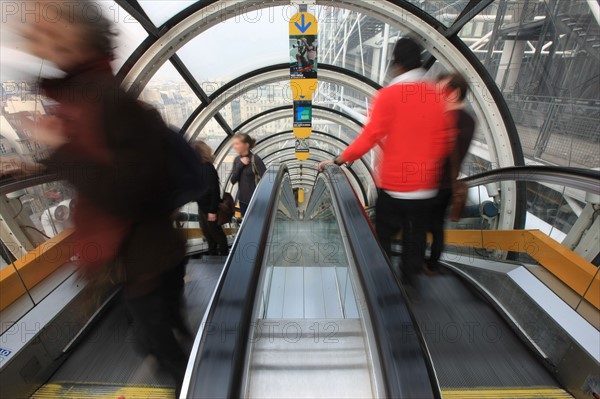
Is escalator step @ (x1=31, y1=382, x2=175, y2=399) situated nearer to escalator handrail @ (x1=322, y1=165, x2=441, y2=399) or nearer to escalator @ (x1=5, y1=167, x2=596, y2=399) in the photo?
escalator @ (x1=5, y1=167, x2=596, y2=399)

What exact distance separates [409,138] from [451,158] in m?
0.38

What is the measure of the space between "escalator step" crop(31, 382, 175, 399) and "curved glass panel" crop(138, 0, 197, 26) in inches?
183

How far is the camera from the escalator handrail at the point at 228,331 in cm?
86

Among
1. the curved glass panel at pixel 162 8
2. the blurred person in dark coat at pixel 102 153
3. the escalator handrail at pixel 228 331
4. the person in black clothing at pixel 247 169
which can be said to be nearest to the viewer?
the escalator handrail at pixel 228 331

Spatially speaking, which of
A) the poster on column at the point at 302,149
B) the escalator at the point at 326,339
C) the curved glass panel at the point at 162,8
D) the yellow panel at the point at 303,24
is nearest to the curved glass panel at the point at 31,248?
the escalator at the point at 326,339

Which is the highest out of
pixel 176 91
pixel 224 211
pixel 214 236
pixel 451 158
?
pixel 176 91

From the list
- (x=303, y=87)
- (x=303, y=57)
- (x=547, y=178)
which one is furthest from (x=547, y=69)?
(x=303, y=87)

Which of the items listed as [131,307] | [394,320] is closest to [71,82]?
[131,307]

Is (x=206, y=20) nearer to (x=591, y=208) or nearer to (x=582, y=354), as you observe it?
(x=591, y=208)

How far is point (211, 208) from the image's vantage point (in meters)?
3.23

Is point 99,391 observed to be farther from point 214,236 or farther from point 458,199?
point 458,199

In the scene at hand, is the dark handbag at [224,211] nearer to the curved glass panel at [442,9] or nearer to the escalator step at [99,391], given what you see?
the escalator step at [99,391]

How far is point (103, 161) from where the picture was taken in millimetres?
1106

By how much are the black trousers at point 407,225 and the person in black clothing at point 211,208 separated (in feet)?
5.09
